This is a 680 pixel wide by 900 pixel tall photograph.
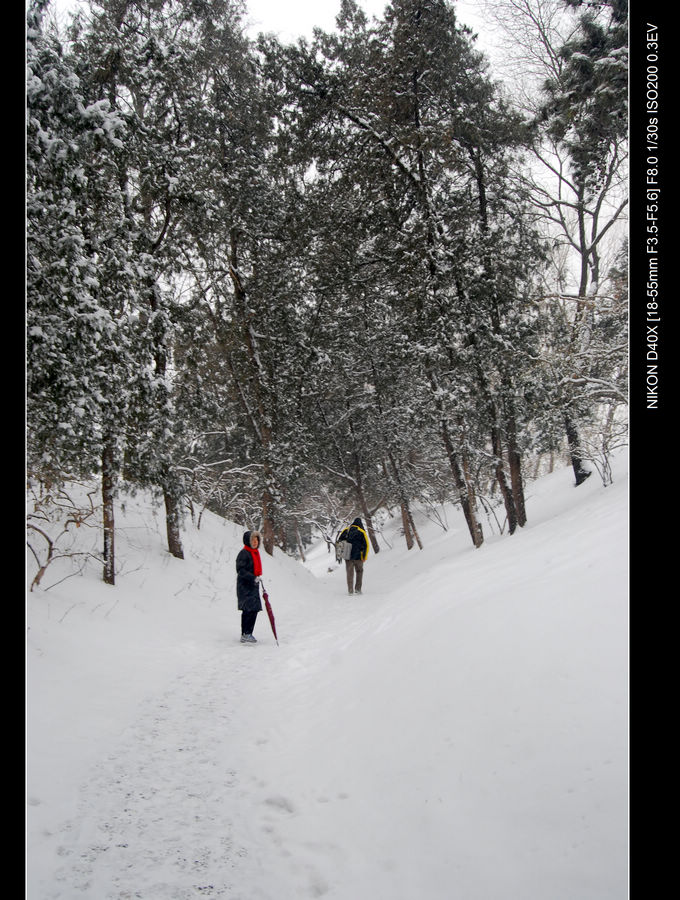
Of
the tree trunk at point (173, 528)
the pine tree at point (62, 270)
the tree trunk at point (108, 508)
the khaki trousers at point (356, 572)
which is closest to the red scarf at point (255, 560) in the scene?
the tree trunk at point (108, 508)

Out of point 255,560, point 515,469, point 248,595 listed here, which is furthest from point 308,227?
point 248,595

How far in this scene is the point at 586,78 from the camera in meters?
6.58

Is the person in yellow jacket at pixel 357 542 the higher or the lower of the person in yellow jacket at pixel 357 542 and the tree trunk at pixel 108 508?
the lower

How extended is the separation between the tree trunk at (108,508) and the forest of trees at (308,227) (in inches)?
1.8

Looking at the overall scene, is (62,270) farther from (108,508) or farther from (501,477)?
(501,477)

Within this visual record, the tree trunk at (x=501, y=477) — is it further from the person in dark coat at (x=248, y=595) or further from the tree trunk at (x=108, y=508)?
the tree trunk at (x=108, y=508)

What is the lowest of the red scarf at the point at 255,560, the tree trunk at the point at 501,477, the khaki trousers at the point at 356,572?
the khaki trousers at the point at 356,572

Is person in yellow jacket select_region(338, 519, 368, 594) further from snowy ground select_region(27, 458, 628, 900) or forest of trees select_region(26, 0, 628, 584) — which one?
snowy ground select_region(27, 458, 628, 900)

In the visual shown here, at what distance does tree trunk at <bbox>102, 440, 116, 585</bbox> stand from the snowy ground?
68.0 inches

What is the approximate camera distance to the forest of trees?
6152 mm

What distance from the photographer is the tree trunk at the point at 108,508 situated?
8.06 metres

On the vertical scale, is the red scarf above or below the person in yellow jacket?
above

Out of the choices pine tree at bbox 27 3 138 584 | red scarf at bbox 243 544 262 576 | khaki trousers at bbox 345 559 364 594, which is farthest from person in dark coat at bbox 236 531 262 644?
khaki trousers at bbox 345 559 364 594
